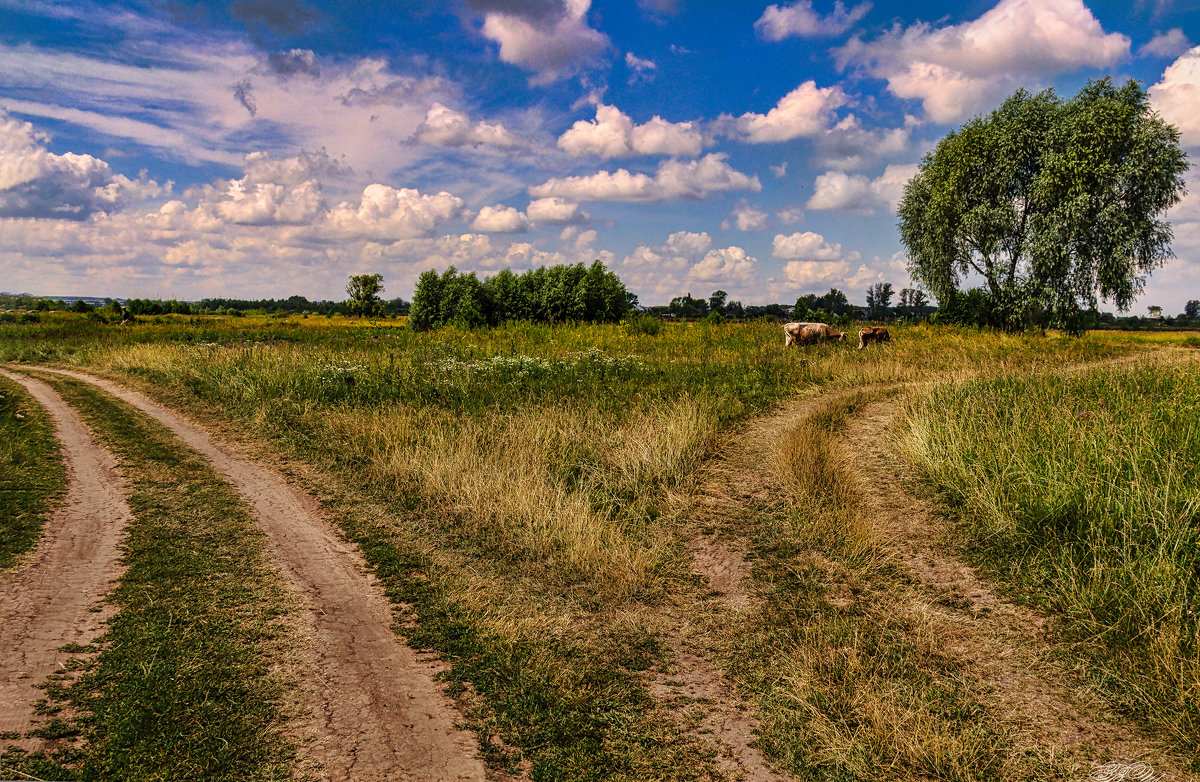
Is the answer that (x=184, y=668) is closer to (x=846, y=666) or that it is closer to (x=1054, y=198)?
(x=846, y=666)

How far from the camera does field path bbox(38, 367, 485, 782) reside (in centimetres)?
322

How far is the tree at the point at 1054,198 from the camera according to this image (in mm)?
21734

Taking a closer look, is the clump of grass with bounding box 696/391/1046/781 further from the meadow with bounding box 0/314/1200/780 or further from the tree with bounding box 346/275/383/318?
the tree with bounding box 346/275/383/318

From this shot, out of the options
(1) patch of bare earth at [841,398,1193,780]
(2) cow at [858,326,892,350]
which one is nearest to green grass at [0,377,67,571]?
(1) patch of bare earth at [841,398,1193,780]

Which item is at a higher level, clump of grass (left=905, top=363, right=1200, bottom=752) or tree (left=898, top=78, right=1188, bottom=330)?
tree (left=898, top=78, right=1188, bottom=330)

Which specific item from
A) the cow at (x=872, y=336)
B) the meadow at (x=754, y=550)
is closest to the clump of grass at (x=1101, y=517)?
the meadow at (x=754, y=550)

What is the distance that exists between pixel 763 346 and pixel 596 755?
52.0 feet

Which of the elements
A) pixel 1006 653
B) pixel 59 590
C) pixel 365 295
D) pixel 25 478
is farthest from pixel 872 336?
pixel 365 295

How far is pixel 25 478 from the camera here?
7789 mm

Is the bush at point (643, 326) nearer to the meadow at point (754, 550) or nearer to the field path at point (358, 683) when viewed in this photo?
the meadow at point (754, 550)

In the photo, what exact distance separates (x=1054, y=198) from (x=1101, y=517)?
23966 mm

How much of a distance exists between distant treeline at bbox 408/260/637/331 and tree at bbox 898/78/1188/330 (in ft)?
58.8

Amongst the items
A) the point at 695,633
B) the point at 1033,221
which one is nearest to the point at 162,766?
the point at 695,633

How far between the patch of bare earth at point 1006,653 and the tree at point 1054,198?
22.6 meters
